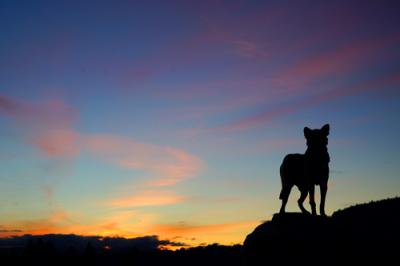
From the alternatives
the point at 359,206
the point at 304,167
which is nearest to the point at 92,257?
the point at 359,206

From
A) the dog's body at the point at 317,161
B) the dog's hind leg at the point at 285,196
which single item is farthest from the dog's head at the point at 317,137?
the dog's hind leg at the point at 285,196

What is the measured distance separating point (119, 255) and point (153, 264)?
509 inches

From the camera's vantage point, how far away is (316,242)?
52.3 feet

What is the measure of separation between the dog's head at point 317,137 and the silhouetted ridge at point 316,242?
105 inches

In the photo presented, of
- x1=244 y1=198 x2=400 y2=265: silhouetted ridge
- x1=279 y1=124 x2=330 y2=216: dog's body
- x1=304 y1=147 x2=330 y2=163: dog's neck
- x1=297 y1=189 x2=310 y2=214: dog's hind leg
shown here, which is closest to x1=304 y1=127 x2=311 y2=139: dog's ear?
x1=279 y1=124 x2=330 y2=216: dog's body

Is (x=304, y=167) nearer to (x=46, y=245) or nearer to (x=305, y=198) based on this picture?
(x=305, y=198)

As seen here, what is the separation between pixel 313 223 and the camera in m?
16.8

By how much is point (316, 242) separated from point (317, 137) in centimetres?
397

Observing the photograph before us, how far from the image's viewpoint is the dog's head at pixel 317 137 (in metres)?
17.4

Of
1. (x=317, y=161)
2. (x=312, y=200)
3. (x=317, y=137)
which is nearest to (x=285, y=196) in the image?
(x=312, y=200)

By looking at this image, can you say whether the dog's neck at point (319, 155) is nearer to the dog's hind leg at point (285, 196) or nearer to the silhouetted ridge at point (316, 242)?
the dog's hind leg at point (285, 196)

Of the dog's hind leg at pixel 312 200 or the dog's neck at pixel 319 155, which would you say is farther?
the dog's hind leg at pixel 312 200

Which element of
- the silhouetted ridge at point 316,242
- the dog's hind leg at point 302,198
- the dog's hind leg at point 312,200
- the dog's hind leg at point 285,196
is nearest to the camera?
the silhouetted ridge at point 316,242

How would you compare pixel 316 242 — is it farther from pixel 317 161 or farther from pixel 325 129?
pixel 325 129
